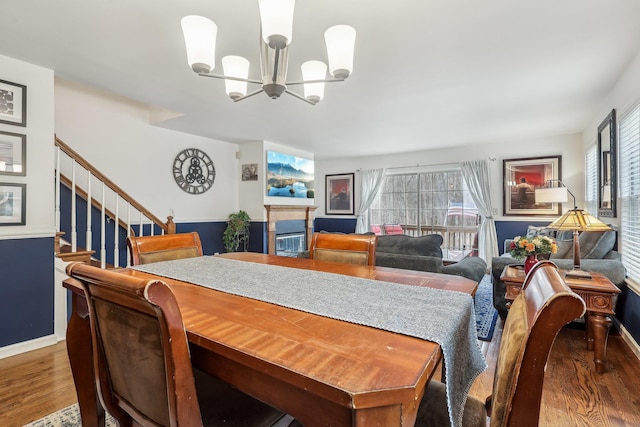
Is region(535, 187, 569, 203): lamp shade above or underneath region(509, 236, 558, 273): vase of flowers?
above

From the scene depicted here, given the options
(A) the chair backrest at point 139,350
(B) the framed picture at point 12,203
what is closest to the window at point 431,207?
(A) the chair backrest at point 139,350

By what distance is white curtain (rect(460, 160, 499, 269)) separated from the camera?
17.7 ft

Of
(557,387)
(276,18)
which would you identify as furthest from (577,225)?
(276,18)

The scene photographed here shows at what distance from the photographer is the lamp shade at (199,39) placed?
1.43m

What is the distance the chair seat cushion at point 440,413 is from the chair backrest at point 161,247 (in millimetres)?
1668

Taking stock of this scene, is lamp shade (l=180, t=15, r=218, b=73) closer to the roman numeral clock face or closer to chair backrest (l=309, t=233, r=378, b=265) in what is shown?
chair backrest (l=309, t=233, r=378, b=265)

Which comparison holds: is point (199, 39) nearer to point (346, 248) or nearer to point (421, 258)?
point (346, 248)

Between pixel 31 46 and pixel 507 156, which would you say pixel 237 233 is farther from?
pixel 507 156

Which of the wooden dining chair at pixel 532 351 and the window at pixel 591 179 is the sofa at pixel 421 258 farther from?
the window at pixel 591 179

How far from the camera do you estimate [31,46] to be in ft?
7.16

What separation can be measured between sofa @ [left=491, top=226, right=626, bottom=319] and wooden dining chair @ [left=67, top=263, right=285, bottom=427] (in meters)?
2.69

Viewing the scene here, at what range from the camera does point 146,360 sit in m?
0.76

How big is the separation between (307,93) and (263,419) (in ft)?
5.46

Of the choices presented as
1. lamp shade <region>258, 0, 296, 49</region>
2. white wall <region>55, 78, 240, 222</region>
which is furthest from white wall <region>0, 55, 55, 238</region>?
lamp shade <region>258, 0, 296, 49</region>
